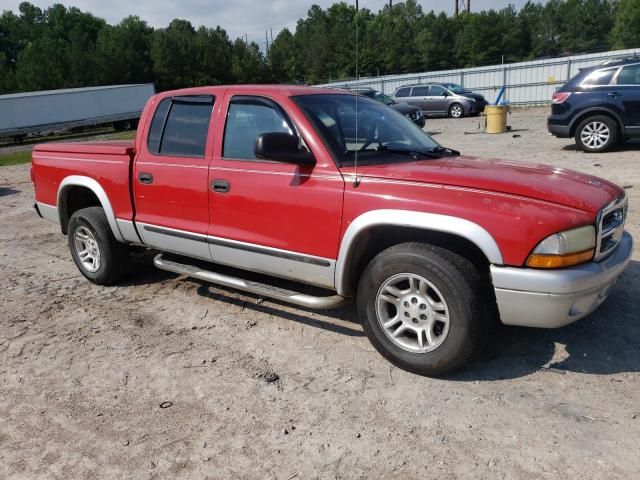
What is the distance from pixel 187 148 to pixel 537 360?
9.93ft

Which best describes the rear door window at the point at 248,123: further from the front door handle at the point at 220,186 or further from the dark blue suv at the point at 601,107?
the dark blue suv at the point at 601,107

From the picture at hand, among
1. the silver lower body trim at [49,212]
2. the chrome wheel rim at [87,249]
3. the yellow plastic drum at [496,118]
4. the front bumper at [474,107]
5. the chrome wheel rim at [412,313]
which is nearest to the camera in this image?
the chrome wheel rim at [412,313]

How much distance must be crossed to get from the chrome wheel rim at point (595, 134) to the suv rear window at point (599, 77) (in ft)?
2.64

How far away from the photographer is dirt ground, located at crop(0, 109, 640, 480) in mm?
2723

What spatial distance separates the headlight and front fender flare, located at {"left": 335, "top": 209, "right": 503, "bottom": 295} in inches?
7.8

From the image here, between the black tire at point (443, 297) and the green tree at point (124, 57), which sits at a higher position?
the green tree at point (124, 57)

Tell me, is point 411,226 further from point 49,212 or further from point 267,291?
point 49,212

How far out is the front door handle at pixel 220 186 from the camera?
4.08 m

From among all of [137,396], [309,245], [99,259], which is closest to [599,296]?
[309,245]

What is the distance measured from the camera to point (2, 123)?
29391 mm

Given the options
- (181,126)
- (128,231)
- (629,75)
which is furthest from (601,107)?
(128,231)

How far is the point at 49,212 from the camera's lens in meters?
5.72

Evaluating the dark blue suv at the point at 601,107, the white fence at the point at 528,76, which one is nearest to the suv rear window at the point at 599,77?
the dark blue suv at the point at 601,107

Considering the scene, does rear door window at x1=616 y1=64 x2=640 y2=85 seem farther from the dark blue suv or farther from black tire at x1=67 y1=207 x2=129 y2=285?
black tire at x1=67 y1=207 x2=129 y2=285
